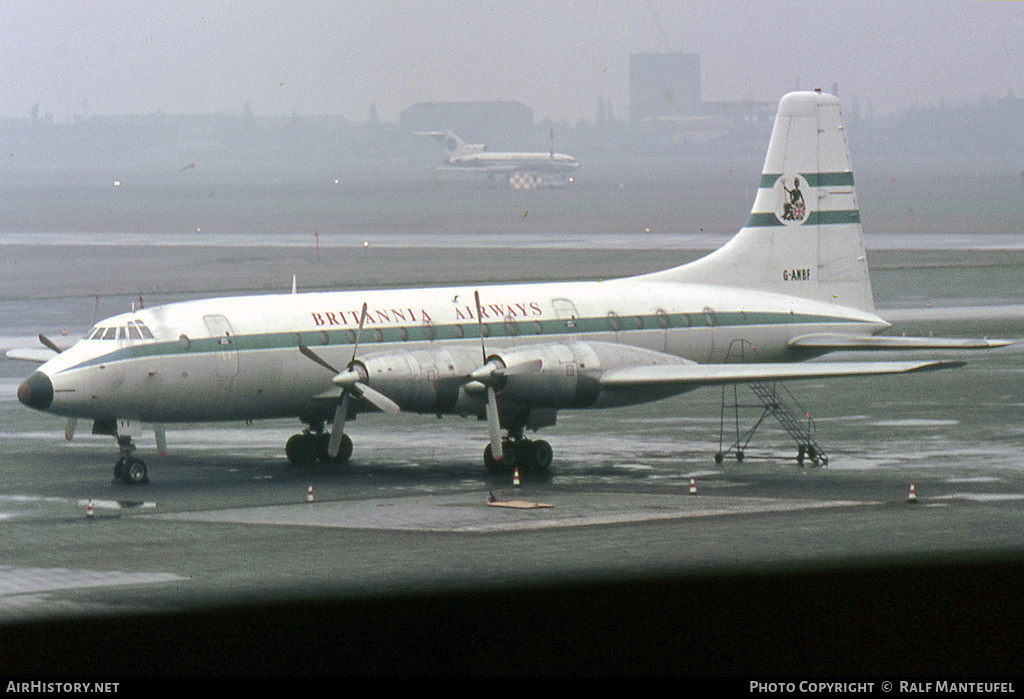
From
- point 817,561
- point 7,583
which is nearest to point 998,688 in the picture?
point 817,561

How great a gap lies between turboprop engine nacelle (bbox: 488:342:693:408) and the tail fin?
666 centimetres

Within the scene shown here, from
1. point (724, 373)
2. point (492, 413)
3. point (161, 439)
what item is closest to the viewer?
point (492, 413)

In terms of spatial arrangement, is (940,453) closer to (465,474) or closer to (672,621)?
(465,474)

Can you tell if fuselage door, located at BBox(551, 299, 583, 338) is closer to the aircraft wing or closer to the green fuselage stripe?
the green fuselage stripe

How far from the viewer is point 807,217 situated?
37750 millimetres

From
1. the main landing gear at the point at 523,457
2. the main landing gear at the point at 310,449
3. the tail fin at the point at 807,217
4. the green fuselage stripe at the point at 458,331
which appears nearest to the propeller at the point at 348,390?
the green fuselage stripe at the point at 458,331

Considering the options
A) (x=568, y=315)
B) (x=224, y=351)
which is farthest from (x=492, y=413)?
(x=224, y=351)

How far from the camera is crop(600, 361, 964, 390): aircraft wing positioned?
29.7m

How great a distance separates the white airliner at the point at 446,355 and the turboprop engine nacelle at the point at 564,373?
0.03 metres

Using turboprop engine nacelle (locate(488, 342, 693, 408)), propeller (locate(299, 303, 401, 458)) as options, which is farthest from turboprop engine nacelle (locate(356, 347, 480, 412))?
turboprop engine nacelle (locate(488, 342, 693, 408))

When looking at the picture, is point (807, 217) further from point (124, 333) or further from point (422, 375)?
point (124, 333)

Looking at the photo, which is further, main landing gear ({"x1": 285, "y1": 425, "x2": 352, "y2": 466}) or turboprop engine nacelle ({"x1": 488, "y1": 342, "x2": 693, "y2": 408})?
main landing gear ({"x1": 285, "y1": 425, "x2": 352, "y2": 466})

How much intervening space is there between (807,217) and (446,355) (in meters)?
11.4

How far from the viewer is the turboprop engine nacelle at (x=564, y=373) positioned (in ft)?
99.6
